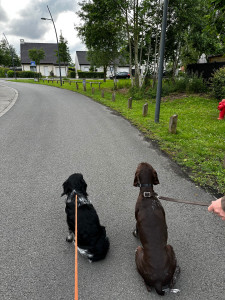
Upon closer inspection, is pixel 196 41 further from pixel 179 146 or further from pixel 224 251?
pixel 224 251

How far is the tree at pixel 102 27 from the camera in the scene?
15.8 metres

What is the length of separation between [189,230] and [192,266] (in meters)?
0.68

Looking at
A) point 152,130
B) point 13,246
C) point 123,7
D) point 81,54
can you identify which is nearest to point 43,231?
point 13,246

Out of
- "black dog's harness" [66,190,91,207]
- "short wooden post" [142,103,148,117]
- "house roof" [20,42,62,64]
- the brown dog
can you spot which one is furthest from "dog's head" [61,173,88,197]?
"house roof" [20,42,62,64]

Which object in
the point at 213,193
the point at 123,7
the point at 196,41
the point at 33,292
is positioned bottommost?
the point at 33,292

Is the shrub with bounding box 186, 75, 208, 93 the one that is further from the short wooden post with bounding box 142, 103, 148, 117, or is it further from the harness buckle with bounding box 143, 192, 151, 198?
the harness buckle with bounding box 143, 192, 151, 198

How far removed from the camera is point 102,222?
→ 141 inches

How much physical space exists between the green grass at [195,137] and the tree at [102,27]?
26.5ft

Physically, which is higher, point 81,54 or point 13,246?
point 81,54

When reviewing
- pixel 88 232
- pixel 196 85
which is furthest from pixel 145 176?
pixel 196 85

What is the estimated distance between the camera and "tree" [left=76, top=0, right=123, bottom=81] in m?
15.8

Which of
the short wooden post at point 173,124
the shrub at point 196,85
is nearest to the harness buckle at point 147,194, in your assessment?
the short wooden post at point 173,124

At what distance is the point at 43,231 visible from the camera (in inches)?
133

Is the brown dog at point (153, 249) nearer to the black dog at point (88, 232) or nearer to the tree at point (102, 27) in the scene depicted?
the black dog at point (88, 232)
